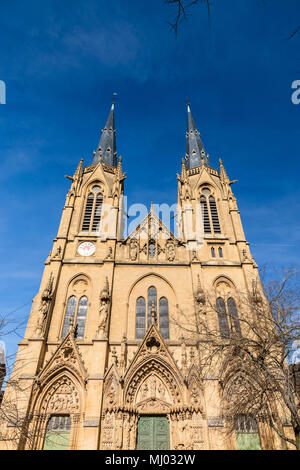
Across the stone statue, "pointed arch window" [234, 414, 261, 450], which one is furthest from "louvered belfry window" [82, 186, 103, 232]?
"pointed arch window" [234, 414, 261, 450]

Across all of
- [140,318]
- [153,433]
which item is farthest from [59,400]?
[140,318]

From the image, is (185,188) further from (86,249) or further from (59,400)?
(59,400)

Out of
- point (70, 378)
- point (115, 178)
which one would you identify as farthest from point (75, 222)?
point (70, 378)

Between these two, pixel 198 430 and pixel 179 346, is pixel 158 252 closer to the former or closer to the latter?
pixel 179 346

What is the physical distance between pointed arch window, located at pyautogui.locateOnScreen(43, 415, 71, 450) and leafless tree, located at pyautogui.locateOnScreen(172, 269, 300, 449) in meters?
6.75

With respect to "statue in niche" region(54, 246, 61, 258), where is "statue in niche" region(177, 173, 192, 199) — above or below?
above

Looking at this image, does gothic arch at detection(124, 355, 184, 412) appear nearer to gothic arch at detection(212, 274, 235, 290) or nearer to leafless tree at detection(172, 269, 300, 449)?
leafless tree at detection(172, 269, 300, 449)

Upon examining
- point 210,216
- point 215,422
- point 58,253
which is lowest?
point 215,422

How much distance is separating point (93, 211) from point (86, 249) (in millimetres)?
3785

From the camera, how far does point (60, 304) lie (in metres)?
17.7

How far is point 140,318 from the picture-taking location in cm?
1775

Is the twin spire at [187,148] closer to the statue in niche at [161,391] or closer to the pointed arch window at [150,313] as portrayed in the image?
the pointed arch window at [150,313]

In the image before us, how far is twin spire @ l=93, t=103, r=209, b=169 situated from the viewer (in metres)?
29.1
